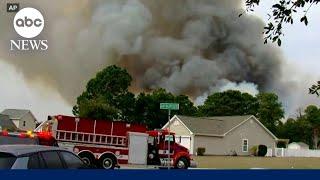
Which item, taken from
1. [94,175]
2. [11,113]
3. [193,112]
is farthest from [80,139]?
[193,112]

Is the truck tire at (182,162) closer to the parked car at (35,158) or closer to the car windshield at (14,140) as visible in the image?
the car windshield at (14,140)

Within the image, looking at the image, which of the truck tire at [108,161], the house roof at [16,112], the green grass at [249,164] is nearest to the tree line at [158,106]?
the house roof at [16,112]

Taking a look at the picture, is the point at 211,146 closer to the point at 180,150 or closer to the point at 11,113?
the point at 11,113

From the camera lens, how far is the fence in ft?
164

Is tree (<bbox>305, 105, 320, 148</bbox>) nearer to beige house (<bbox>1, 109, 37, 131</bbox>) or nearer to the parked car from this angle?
beige house (<bbox>1, 109, 37, 131</bbox>)

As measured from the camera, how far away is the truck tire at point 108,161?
24.9 m

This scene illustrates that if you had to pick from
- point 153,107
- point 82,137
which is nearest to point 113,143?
point 82,137

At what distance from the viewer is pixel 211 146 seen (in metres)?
49.5

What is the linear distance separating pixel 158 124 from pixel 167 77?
4.10 m

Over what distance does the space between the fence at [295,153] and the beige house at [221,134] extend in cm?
152

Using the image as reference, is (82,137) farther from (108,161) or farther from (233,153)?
(233,153)

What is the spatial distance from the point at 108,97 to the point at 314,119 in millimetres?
19756

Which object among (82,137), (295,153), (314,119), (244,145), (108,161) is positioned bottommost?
(108,161)

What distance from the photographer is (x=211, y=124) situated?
168 ft
